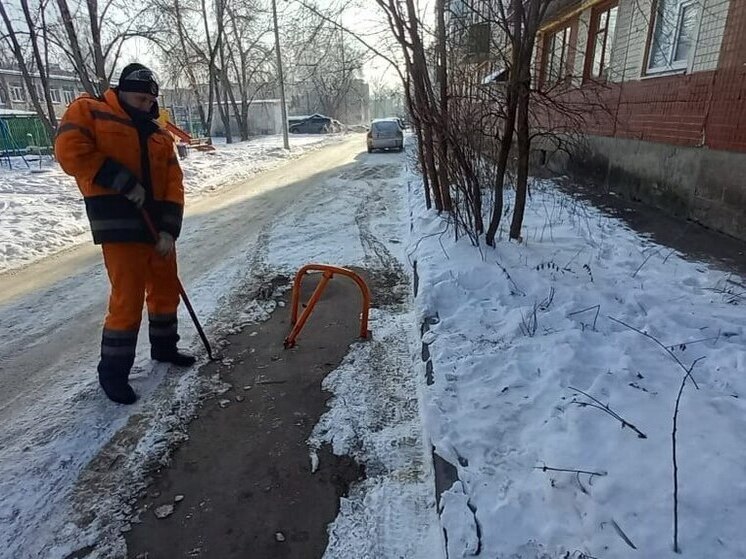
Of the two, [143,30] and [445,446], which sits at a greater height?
[143,30]

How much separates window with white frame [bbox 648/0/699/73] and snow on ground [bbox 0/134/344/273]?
9807mm

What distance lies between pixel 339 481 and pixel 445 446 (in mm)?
→ 598

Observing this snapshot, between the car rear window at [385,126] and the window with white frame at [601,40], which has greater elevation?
the window with white frame at [601,40]

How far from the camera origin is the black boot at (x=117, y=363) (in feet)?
10.7

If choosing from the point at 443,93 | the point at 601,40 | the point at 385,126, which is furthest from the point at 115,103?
the point at 385,126

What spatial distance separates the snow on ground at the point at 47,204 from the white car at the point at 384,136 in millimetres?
4900

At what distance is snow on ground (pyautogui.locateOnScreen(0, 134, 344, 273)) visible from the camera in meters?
7.02

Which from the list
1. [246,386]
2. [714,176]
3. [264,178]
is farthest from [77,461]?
[264,178]

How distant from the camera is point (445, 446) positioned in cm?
252

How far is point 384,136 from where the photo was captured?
21.7 meters

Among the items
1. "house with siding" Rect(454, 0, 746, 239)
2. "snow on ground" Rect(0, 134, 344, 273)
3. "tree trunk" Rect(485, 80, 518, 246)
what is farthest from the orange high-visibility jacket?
"snow on ground" Rect(0, 134, 344, 273)

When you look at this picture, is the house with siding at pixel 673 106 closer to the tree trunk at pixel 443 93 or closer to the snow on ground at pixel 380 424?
the tree trunk at pixel 443 93

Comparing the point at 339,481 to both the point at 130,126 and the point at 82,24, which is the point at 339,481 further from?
the point at 82,24

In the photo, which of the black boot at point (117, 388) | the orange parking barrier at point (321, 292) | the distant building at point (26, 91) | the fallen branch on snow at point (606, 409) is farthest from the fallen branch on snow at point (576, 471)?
the distant building at point (26, 91)
